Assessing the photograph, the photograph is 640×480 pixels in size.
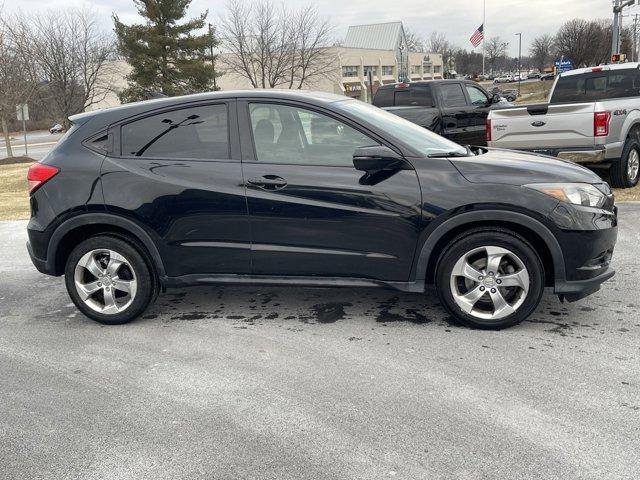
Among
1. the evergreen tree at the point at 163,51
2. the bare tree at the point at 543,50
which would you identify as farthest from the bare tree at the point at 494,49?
the evergreen tree at the point at 163,51

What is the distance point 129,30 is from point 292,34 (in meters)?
11.8

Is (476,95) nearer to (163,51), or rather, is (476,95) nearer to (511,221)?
(511,221)

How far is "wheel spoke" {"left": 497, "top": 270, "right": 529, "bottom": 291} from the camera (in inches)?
162

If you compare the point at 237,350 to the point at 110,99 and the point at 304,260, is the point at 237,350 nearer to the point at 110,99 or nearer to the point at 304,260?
the point at 304,260

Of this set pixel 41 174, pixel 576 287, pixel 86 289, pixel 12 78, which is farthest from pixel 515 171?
pixel 12 78

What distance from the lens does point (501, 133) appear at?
8.97m

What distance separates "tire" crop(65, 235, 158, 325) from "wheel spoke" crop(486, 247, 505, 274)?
2.56 m

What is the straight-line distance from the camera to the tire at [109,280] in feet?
15.0

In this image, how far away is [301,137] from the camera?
4.41 meters

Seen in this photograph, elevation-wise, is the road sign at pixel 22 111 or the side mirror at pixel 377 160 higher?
the road sign at pixel 22 111

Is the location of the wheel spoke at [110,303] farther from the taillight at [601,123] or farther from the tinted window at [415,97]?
the tinted window at [415,97]

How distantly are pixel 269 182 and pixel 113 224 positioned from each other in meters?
1.25

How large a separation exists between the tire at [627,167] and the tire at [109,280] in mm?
7545

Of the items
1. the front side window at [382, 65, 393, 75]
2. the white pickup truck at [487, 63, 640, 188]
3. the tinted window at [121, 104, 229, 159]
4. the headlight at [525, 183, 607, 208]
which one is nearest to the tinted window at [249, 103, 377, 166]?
the tinted window at [121, 104, 229, 159]
